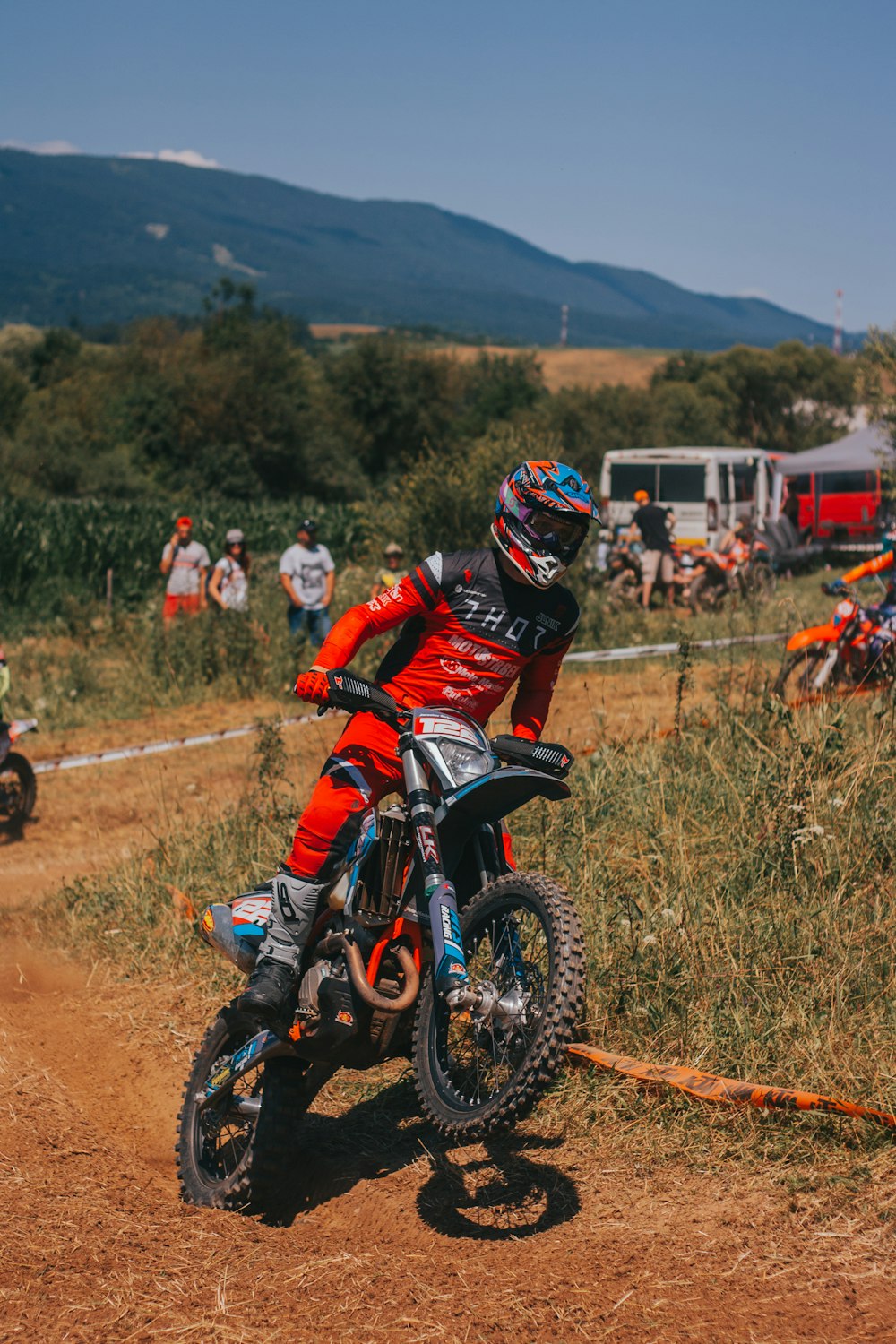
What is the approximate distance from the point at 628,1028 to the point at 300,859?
4.70 feet

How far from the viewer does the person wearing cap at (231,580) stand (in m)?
14.7

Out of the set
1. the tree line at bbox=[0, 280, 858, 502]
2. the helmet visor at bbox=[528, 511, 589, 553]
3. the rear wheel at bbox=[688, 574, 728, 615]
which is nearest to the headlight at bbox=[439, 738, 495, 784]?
the helmet visor at bbox=[528, 511, 589, 553]

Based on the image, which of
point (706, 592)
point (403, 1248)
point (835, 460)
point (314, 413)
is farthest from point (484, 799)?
point (314, 413)

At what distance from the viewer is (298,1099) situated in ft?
13.4

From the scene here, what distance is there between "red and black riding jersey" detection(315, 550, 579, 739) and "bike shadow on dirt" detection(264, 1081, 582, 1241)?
139 centimetres

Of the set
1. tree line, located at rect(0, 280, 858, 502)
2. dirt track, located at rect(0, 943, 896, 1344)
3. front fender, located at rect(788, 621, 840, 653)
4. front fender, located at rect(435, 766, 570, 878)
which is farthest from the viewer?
tree line, located at rect(0, 280, 858, 502)

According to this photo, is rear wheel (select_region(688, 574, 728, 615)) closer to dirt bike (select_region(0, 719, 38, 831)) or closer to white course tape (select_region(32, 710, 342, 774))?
white course tape (select_region(32, 710, 342, 774))

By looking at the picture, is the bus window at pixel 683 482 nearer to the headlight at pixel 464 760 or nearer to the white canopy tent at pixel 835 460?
the white canopy tent at pixel 835 460

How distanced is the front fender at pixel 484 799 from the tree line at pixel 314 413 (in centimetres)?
4356

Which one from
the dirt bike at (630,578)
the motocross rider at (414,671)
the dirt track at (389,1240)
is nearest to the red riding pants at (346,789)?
the motocross rider at (414,671)

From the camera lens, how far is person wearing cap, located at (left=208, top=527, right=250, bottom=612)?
48.1 feet

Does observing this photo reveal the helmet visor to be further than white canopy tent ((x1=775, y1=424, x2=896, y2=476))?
No

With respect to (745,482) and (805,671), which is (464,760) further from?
(745,482)

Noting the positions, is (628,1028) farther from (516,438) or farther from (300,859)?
(516,438)
